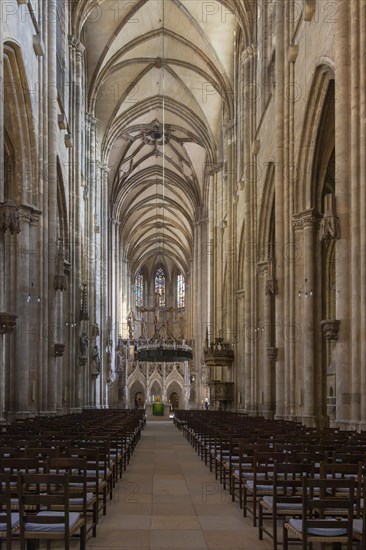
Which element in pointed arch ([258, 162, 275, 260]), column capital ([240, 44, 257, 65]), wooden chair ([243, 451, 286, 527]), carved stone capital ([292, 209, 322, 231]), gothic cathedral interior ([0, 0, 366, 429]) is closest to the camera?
wooden chair ([243, 451, 286, 527])

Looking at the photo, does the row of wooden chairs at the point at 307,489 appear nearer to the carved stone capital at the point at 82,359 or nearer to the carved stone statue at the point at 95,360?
the carved stone capital at the point at 82,359

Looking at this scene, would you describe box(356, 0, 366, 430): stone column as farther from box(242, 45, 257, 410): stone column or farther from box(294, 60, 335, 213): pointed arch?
box(242, 45, 257, 410): stone column

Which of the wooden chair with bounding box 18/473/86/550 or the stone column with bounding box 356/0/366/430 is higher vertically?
the stone column with bounding box 356/0/366/430

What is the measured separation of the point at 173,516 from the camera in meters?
10.4

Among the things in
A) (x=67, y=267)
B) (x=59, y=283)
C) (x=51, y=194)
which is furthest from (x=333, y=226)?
(x=67, y=267)

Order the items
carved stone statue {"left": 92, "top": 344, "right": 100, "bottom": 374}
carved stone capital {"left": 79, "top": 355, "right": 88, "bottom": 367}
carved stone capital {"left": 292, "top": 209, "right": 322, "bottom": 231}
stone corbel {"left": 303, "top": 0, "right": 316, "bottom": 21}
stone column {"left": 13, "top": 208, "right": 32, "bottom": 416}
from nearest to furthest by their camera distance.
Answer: stone corbel {"left": 303, "top": 0, "right": 316, "bottom": 21} → carved stone capital {"left": 292, "top": 209, "right": 322, "bottom": 231} → stone column {"left": 13, "top": 208, "right": 32, "bottom": 416} → carved stone capital {"left": 79, "top": 355, "right": 88, "bottom": 367} → carved stone statue {"left": 92, "top": 344, "right": 100, "bottom": 374}

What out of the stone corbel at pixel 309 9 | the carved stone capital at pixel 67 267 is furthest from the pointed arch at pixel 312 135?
the carved stone capital at pixel 67 267

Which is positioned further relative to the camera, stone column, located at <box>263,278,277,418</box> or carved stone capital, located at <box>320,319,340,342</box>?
stone column, located at <box>263,278,277,418</box>

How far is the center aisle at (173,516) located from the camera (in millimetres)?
8531

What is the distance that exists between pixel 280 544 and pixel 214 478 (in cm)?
717

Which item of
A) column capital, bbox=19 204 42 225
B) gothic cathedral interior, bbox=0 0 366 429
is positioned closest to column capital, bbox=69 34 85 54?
gothic cathedral interior, bbox=0 0 366 429

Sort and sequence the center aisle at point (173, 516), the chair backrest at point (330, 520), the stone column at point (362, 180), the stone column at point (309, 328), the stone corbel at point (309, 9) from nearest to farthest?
the chair backrest at point (330, 520) → the center aisle at point (173, 516) → the stone column at point (362, 180) → the stone corbel at point (309, 9) → the stone column at point (309, 328)

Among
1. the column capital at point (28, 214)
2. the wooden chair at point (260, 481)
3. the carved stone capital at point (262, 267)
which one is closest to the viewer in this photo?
the wooden chair at point (260, 481)

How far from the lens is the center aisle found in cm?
853
